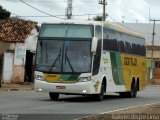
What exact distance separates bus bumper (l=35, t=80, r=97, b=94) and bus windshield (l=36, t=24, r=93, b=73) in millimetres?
555

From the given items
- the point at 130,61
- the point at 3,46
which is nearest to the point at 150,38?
the point at 3,46

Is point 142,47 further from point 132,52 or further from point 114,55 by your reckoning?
point 114,55

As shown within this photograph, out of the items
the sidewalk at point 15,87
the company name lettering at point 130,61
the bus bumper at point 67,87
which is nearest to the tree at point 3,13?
the sidewalk at point 15,87

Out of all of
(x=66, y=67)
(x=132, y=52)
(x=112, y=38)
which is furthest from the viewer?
(x=132, y=52)

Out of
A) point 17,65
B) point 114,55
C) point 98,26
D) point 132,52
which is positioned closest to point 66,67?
point 98,26

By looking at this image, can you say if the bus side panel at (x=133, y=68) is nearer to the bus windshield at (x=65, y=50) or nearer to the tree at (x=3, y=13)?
the bus windshield at (x=65, y=50)

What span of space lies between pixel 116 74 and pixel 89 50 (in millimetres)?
4390

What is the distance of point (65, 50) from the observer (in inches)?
949

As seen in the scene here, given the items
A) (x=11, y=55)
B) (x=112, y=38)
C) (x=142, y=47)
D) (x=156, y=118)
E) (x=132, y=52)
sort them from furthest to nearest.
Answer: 1. (x=11, y=55)
2. (x=142, y=47)
3. (x=132, y=52)
4. (x=112, y=38)
5. (x=156, y=118)

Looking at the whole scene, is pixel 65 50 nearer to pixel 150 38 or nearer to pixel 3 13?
pixel 3 13

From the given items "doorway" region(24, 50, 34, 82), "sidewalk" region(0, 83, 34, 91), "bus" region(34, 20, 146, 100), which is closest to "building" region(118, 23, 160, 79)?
"doorway" region(24, 50, 34, 82)

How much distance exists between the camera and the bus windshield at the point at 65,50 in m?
24.0

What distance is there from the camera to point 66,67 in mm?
23969

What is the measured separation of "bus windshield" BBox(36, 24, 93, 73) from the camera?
23984 millimetres
